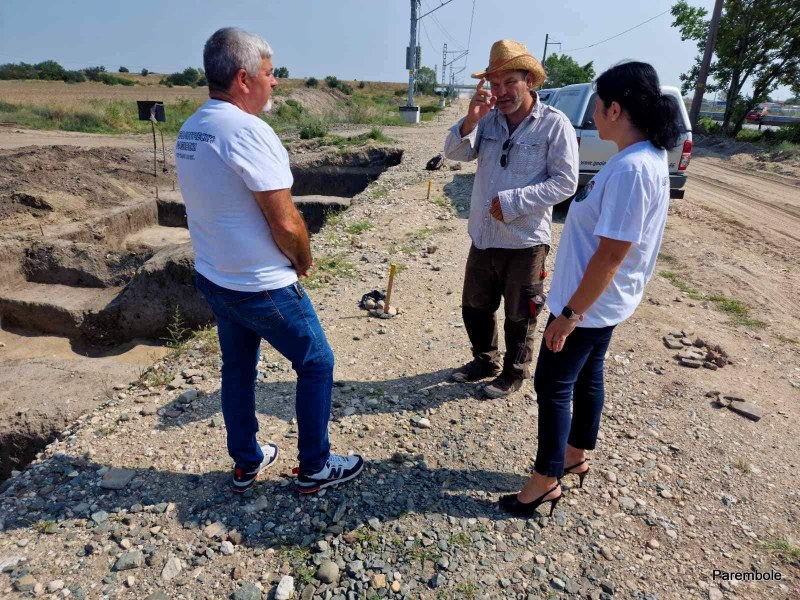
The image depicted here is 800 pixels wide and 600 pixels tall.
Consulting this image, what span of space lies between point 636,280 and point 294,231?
4.65 feet

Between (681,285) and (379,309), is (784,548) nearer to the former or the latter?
(379,309)

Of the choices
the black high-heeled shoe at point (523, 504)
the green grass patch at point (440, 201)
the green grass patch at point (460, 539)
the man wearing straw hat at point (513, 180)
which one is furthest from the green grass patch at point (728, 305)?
the green grass patch at point (440, 201)

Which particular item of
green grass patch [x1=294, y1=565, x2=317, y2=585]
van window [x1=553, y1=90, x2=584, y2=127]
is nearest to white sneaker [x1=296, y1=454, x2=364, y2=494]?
green grass patch [x1=294, y1=565, x2=317, y2=585]

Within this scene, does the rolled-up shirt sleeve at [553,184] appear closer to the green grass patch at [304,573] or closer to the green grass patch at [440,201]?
the green grass patch at [304,573]

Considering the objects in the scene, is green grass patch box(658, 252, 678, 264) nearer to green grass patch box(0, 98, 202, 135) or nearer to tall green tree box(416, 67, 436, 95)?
green grass patch box(0, 98, 202, 135)

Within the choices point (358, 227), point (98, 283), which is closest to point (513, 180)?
point (358, 227)

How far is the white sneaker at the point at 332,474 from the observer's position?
257 centimetres

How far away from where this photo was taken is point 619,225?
6.01 ft

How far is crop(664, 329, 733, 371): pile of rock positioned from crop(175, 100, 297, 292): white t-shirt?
10.8 feet

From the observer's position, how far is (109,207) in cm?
933

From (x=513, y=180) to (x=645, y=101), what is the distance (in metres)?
1.08

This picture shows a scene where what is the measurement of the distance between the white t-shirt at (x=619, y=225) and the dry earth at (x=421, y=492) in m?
1.14

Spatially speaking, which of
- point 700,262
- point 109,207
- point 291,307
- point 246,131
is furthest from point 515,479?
point 109,207

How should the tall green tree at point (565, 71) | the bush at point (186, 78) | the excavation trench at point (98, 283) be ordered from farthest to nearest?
the bush at point (186, 78) < the tall green tree at point (565, 71) < the excavation trench at point (98, 283)
